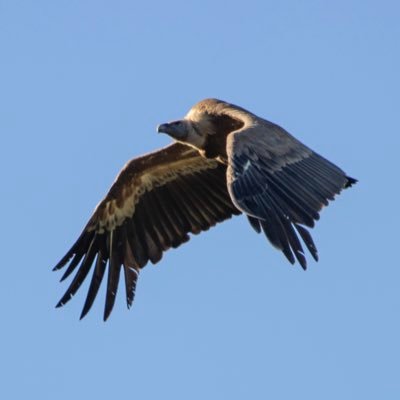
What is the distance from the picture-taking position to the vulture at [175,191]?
18.0 meters

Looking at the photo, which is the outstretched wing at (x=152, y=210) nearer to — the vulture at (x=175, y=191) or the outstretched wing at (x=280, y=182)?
the vulture at (x=175, y=191)

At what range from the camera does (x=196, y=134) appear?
19406 millimetres

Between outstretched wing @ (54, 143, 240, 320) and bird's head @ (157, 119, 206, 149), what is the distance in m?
0.66

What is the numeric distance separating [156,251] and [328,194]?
3.57m

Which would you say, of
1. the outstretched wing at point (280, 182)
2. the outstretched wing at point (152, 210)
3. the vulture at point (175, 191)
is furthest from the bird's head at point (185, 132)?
the outstretched wing at point (280, 182)

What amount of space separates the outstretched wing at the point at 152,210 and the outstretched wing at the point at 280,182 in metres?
2.07

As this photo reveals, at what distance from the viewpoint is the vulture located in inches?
711

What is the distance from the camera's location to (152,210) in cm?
2061

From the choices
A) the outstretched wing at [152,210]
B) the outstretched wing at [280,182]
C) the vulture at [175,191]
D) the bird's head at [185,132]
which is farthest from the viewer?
the outstretched wing at [152,210]

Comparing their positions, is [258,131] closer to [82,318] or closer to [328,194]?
[328,194]

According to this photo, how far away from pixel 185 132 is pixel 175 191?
133cm

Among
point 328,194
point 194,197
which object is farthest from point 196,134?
point 328,194

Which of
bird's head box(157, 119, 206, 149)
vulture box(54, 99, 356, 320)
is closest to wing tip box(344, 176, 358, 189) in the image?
vulture box(54, 99, 356, 320)

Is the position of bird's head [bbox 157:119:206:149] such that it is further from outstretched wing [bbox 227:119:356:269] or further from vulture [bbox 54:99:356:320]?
outstretched wing [bbox 227:119:356:269]
